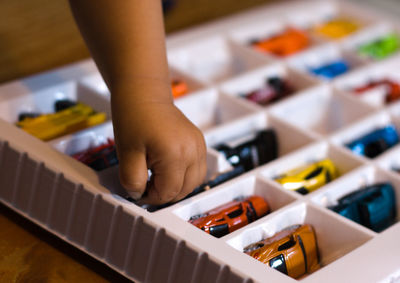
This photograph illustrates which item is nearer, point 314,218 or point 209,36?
point 314,218

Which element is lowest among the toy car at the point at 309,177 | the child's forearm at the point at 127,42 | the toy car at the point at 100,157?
the toy car at the point at 100,157

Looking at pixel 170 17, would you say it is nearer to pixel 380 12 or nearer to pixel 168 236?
pixel 380 12

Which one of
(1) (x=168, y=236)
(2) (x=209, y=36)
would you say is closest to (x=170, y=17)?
(2) (x=209, y=36)

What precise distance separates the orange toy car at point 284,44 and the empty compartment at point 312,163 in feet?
1.06

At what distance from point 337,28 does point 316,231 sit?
2.12ft

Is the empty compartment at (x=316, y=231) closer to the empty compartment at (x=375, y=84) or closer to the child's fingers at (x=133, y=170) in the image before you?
the child's fingers at (x=133, y=170)

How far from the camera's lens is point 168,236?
1.99 feet

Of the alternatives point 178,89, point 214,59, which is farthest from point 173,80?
point 214,59

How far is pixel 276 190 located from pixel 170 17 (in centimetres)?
59

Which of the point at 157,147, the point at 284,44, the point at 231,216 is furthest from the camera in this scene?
the point at 284,44

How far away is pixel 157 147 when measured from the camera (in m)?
0.57

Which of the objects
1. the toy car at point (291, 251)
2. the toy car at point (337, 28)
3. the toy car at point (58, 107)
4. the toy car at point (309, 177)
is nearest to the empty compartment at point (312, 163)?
the toy car at point (309, 177)

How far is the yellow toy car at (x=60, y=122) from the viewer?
2.70 feet

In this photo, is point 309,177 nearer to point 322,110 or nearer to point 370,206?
point 370,206
